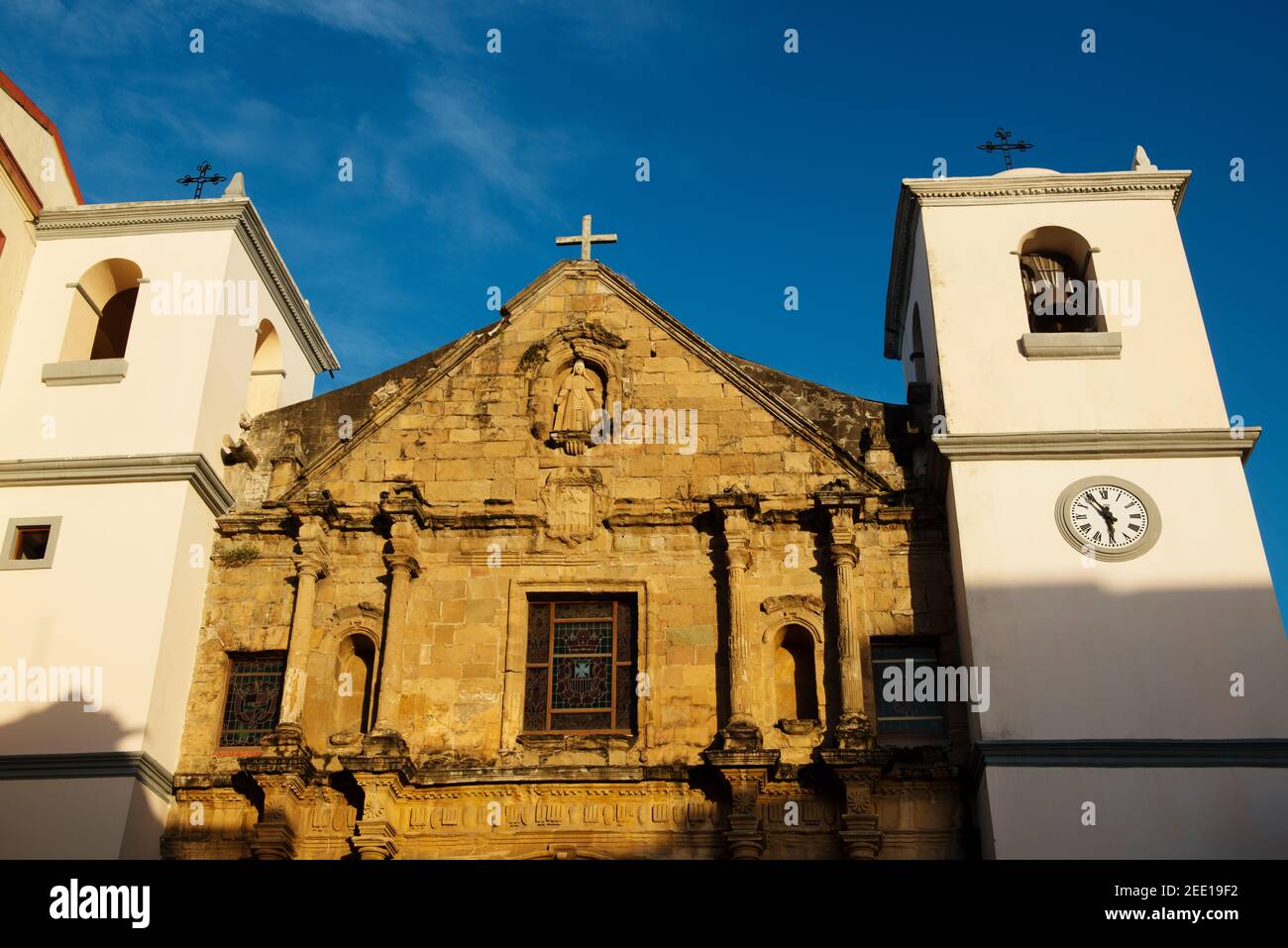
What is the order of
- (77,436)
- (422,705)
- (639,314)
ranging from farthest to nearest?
(639,314) → (77,436) → (422,705)

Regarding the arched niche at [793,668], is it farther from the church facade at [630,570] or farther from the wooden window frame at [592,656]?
the wooden window frame at [592,656]

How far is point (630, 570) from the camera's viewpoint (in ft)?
54.4

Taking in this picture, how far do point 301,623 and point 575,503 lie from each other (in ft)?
10.8

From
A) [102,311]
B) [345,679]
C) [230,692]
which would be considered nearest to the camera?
[345,679]

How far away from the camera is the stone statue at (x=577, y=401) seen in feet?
57.6

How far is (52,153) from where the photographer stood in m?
19.2

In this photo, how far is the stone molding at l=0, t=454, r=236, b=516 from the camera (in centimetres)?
1670

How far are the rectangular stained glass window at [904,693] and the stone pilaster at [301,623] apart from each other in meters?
6.07

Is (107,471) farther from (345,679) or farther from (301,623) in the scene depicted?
(345,679)

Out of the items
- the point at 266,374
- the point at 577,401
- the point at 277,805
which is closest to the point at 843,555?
the point at 577,401

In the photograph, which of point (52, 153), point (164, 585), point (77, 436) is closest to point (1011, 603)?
point (164, 585)
